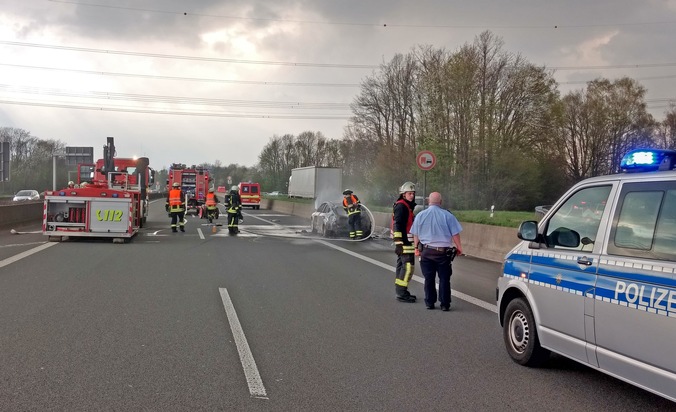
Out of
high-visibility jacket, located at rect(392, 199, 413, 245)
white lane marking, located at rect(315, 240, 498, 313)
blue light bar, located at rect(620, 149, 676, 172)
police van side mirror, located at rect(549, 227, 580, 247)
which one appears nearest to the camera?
blue light bar, located at rect(620, 149, 676, 172)

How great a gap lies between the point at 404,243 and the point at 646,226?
5156mm

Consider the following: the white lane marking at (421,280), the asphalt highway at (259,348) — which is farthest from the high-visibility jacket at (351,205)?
the asphalt highway at (259,348)

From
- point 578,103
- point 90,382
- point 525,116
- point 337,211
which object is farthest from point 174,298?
point 578,103

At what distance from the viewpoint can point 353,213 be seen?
19688 mm

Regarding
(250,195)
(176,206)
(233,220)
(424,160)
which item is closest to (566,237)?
(424,160)

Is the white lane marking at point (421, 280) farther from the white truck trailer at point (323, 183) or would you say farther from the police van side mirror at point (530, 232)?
the white truck trailer at point (323, 183)

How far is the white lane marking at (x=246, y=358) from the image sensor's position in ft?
16.1

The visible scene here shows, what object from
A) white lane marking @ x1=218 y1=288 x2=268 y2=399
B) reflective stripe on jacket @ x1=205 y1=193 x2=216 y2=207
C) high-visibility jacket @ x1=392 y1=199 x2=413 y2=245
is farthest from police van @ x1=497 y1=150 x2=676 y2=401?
reflective stripe on jacket @ x1=205 y1=193 x2=216 y2=207

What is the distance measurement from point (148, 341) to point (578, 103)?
163 feet

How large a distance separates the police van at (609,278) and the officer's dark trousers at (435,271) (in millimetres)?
2399

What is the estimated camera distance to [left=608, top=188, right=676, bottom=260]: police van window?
160 inches

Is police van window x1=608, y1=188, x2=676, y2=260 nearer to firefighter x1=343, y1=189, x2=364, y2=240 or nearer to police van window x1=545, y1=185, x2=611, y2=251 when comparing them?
police van window x1=545, y1=185, x2=611, y2=251

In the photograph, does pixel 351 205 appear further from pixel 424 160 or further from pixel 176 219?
pixel 176 219

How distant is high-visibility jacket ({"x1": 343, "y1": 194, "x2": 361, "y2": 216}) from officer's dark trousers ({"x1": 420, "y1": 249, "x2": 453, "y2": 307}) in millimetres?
10760
